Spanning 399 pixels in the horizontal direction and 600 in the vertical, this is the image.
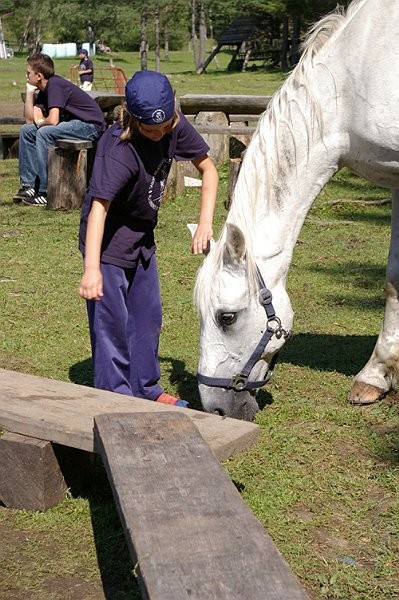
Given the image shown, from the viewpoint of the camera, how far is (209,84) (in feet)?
103

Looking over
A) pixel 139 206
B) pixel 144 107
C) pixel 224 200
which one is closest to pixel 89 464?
pixel 139 206

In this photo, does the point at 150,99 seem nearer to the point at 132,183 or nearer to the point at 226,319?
the point at 132,183

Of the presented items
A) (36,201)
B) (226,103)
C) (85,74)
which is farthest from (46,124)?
(85,74)

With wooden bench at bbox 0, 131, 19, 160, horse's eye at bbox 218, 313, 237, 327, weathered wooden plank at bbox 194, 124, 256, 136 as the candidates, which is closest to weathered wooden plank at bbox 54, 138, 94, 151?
weathered wooden plank at bbox 194, 124, 256, 136

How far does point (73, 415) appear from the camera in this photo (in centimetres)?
353

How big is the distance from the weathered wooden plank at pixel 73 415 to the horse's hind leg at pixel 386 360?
1.24 meters

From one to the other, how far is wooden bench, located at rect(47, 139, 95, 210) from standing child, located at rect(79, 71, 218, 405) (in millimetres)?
5670

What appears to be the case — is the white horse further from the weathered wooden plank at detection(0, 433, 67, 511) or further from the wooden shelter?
the wooden shelter

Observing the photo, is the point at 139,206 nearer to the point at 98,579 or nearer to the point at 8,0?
the point at 98,579

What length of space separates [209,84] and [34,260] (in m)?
24.7

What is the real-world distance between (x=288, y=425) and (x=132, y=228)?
1193mm

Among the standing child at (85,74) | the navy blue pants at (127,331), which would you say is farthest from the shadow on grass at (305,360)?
the standing child at (85,74)

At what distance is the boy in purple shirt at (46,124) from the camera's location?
33.4 ft

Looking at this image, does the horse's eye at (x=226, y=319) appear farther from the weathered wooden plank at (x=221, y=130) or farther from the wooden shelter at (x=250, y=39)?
the wooden shelter at (x=250, y=39)
